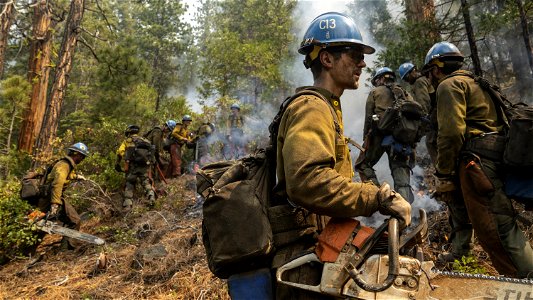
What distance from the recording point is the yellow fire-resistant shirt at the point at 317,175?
175cm

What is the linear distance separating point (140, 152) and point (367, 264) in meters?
8.33

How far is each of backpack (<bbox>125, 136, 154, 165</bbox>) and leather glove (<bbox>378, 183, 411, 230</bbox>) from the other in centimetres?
832

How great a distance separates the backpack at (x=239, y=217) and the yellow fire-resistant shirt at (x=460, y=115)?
1.76 meters

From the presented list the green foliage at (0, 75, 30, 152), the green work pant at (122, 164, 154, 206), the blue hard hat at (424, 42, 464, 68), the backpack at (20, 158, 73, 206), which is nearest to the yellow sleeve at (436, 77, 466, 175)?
the blue hard hat at (424, 42, 464, 68)

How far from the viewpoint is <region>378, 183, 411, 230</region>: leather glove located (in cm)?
172

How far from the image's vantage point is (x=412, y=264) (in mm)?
1748

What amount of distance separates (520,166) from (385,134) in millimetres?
2535

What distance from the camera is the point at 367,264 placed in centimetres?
177

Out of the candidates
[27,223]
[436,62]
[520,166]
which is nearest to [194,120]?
[27,223]

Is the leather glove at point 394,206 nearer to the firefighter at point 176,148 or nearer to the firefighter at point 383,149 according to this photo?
the firefighter at point 383,149

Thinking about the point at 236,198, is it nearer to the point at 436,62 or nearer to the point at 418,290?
the point at 418,290

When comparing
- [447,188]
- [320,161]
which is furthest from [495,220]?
[320,161]

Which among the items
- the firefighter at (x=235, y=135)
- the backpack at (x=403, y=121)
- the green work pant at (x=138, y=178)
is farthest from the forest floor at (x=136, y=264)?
the firefighter at (x=235, y=135)

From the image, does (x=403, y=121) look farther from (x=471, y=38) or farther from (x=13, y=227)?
(x=13, y=227)
